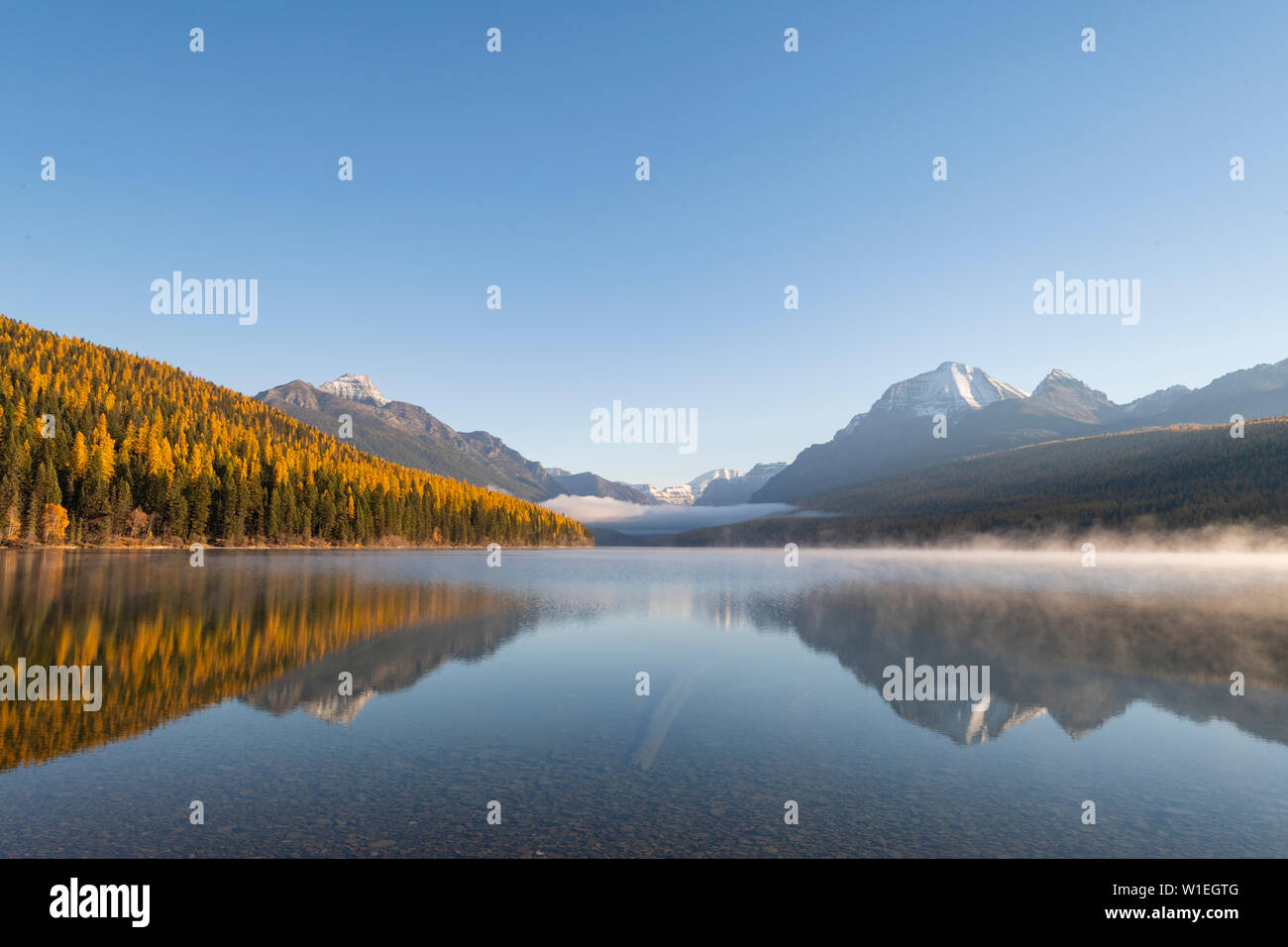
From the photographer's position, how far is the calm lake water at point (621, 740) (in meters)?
11.8

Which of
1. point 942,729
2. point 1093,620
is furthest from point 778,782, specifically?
point 1093,620

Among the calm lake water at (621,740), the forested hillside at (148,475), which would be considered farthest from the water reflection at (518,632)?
the forested hillside at (148,475)

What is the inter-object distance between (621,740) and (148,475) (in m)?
157

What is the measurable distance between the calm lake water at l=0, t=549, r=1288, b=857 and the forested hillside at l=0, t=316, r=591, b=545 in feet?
358

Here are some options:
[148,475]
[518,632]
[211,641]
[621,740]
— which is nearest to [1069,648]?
[621,740]

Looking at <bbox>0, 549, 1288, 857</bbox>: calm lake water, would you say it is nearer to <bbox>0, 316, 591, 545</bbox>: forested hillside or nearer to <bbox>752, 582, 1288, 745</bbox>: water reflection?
<bbox>752, 582, 1288, 745</bbox>: water reflection

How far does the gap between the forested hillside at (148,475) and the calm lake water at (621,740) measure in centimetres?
10908

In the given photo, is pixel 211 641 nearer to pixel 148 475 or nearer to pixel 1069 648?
pixel 1069 648

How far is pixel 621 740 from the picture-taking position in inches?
702

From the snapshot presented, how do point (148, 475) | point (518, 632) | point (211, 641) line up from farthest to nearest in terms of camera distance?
point (148, 475) < point (518, 632) < point (211, 641)

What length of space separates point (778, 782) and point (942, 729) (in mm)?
7696

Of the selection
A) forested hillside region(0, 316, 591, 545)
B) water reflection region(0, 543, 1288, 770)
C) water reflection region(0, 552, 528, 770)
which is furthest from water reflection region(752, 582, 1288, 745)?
forested hillside region(0, 316, 591, 545)
